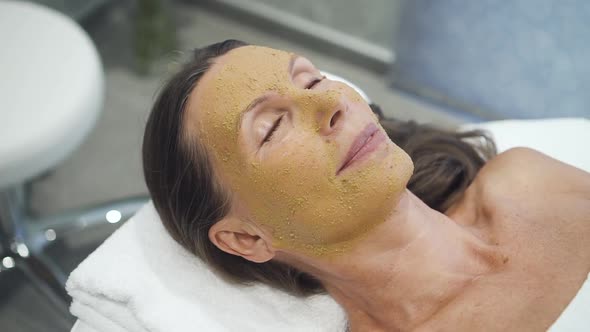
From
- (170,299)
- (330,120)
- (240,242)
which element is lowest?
(170,299)

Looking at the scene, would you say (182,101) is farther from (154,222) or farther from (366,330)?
(366,330)

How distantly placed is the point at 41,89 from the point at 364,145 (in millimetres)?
795

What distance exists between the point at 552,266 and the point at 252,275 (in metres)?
0.54

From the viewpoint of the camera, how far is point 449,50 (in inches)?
84.3

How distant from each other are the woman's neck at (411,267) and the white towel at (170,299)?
0.10 m

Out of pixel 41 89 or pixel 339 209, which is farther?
pixel 41 89

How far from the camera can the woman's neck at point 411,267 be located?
110 centimetres

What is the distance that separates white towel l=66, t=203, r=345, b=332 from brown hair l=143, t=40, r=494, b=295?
0.03m

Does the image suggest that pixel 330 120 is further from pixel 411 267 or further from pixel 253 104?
pixel 411 267

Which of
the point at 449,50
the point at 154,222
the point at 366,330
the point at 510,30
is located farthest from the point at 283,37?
the point at 366,330

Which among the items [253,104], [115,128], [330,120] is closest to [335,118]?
[330,120]

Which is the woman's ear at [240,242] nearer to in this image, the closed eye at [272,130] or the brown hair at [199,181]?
the brown hair at [199,181]

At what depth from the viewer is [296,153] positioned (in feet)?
3.28

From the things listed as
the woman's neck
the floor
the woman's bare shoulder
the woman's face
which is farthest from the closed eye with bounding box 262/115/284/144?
the floor
